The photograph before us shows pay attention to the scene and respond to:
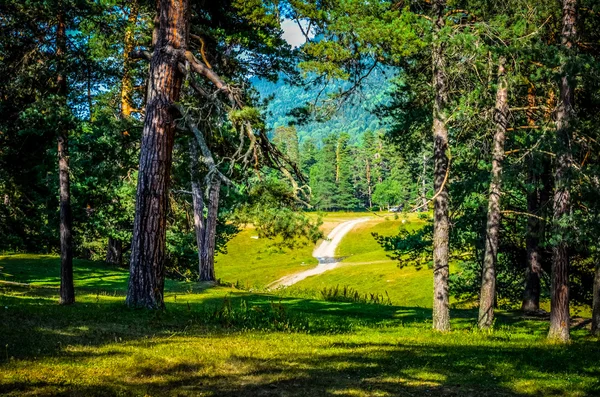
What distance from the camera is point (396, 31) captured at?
504 inches

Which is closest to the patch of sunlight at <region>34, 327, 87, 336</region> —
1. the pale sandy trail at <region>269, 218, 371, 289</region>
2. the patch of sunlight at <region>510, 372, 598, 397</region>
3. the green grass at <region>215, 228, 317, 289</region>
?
the patch of sunlight at <region>510, 372, 598, 397</region>

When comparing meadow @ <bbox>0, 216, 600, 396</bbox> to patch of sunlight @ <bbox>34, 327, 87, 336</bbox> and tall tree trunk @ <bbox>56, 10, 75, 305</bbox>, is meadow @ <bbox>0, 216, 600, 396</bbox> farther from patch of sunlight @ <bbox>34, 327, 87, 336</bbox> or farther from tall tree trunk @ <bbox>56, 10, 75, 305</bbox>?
tall tree trunk @ <bbox>56, 10, 75, 305</bbox>

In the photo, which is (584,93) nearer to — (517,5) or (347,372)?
(517,5)

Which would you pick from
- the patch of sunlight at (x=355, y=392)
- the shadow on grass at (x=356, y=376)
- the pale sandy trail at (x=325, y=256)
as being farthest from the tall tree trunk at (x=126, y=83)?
the pale sandy trail at (x=325, y=256)

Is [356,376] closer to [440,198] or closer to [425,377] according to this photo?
[425,377]

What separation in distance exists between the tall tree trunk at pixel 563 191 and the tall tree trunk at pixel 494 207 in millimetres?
1763

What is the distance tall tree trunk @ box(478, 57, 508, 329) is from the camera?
1557 cm

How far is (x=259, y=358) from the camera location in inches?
352

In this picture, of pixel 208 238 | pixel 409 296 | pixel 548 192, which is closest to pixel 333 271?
pixel 409 296

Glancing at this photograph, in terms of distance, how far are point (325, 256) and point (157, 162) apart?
64.3 m

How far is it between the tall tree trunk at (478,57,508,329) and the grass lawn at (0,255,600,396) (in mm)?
1289

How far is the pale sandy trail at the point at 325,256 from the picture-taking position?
57594mm

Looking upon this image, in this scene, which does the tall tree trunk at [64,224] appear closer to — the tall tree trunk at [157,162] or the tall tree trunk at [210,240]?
the tall tree trunk at [157,162]

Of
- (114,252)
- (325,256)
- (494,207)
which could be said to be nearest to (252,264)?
(325,256)
